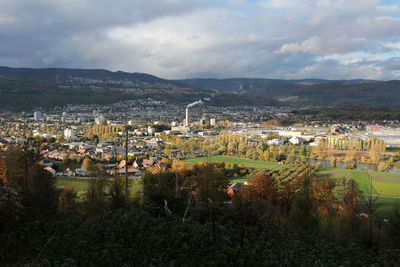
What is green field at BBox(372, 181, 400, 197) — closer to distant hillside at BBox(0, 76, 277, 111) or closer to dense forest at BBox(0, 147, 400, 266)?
dense forest at BBox(0, 147, 400, 266)

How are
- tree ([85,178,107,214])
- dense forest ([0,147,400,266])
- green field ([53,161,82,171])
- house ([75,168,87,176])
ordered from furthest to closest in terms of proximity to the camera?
green field ([53,161,82,171])
house ([75,168,87,176])
tree ([85,178,107,214])
dense forest ([0,147,400,266])

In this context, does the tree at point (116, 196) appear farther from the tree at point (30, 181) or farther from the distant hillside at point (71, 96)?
the distant hillside at point (71, 96)

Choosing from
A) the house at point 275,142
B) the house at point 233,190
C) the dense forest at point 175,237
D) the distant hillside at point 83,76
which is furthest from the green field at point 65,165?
the distant hillside at point 83,76

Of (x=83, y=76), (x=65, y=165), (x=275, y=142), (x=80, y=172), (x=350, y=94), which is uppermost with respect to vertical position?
(x=83, y=76)

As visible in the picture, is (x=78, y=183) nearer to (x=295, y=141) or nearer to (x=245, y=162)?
(x=245, y=162)

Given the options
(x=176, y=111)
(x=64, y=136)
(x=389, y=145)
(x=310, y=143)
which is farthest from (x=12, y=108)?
(x=389, y=145)

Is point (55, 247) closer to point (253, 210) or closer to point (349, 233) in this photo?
point (253, 210)

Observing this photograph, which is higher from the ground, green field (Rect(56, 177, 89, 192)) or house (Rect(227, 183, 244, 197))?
house (Rect(227, 183, 244, 197))

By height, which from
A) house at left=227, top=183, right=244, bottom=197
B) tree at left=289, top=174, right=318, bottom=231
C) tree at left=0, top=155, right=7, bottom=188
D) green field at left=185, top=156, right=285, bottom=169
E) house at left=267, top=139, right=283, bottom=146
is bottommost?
green field at left=185, top=156, right=285, bottom=169

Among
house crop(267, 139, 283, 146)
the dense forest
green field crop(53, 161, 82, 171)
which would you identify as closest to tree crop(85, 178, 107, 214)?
the dense forest

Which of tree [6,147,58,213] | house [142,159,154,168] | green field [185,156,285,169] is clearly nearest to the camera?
tree [6,147,58,213]

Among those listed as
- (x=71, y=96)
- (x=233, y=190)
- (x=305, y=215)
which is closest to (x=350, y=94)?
(x=71, y=96)
